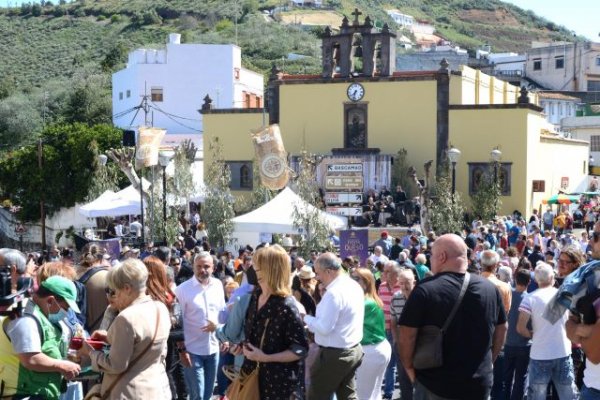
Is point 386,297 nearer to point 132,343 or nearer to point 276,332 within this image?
point 276,332

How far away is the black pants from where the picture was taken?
958 cm

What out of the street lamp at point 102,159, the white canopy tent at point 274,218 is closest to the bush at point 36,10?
the street lamp at point 102,159

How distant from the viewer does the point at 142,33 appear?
109500 millimetres

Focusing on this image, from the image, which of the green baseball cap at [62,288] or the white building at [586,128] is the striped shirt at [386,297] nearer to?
the green baseball cap at [62,288]

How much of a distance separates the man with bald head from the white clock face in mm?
35383

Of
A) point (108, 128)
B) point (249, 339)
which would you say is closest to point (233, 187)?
point (108, 128)

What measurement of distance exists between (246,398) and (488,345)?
1.73 meters

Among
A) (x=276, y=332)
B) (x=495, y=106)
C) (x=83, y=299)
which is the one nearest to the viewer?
(x=276, y=332)

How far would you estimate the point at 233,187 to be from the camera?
44062 millimetres

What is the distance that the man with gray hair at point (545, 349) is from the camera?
364 inches

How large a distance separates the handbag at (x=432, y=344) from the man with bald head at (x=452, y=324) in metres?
0.02

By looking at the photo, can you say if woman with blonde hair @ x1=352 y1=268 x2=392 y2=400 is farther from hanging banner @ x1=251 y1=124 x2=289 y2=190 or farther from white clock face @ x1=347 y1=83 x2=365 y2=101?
white clock face @ x1=347 y1=83 x2=365 y2=101

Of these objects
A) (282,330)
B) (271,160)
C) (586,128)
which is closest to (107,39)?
(586,128)

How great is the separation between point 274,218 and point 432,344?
16387mm
